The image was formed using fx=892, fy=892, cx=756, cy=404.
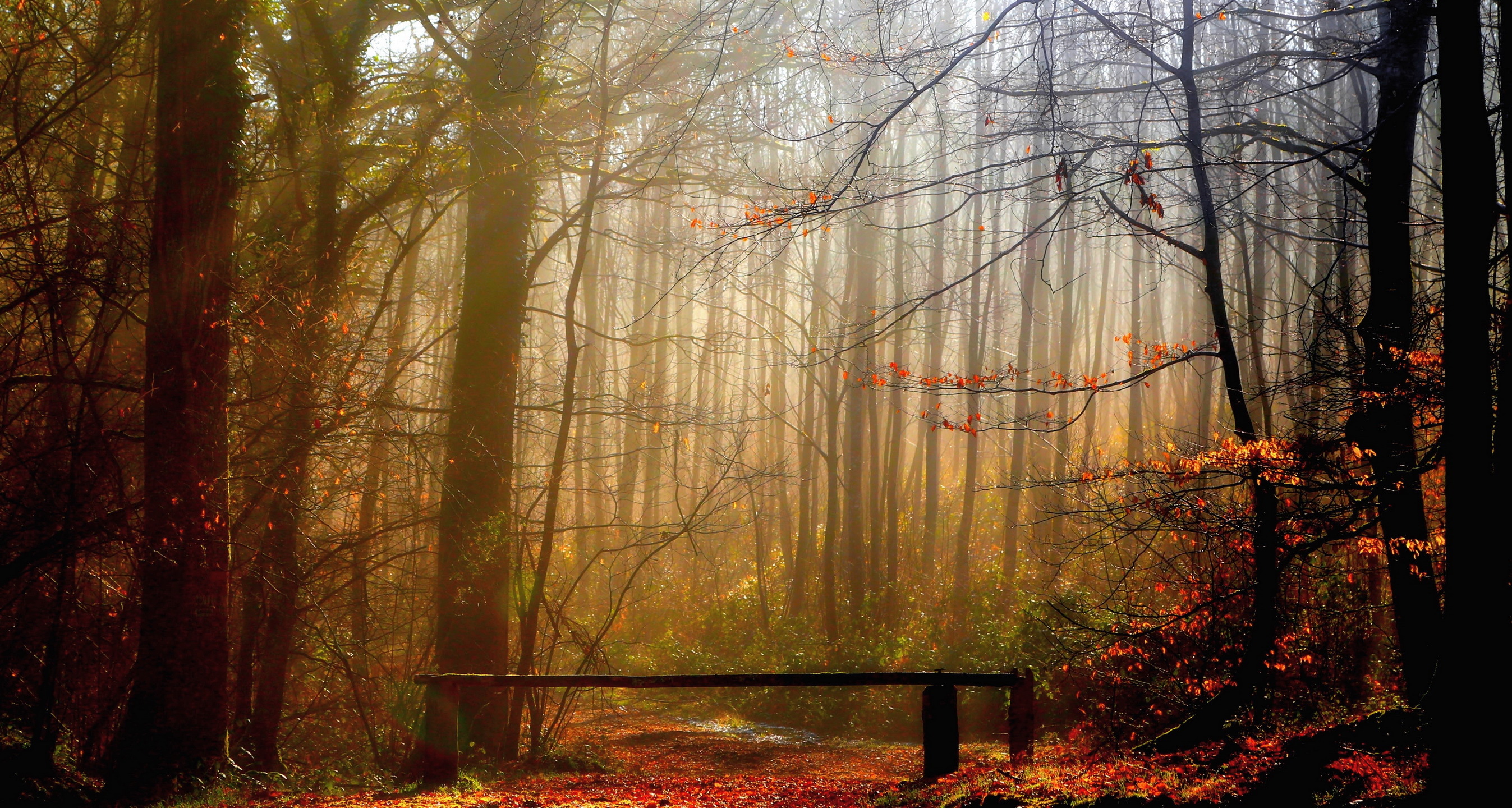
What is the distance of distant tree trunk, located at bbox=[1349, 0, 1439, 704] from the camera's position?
647 cm

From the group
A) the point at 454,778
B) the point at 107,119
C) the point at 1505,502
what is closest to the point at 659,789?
the point at 454,778

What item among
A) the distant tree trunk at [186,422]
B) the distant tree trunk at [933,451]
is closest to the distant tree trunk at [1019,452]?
the distant tree trunk at [933,451]

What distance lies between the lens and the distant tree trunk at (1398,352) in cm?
647

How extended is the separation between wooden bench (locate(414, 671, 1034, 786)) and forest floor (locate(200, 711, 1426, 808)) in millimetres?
244

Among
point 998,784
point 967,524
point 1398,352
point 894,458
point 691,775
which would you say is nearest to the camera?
point 998,784

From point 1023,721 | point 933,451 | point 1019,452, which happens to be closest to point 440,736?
point 1023,721

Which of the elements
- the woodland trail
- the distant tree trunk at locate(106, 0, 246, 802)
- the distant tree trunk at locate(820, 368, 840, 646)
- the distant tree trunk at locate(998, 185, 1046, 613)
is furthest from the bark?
the distant tree trunk at locate(998, 185, 1046, 613)

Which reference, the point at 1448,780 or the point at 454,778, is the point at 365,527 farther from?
the point at 1448,780

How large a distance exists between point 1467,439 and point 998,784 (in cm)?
315

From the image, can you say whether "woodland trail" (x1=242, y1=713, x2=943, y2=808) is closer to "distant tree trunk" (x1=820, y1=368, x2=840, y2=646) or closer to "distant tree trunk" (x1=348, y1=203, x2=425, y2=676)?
"distant tree trunk" (x1=348, y1=203, x2=425, y2=676)

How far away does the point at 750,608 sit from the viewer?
2252cm

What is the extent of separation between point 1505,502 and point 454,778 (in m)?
7.00

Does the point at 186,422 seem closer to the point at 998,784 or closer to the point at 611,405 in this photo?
the point at 611,405

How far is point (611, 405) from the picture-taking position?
1091 centimetres
